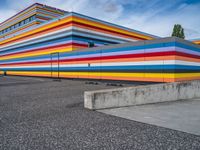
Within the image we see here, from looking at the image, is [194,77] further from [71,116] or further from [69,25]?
[69,25]

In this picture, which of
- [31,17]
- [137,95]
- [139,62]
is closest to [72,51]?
[139,62]

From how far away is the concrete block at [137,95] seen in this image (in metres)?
6.58

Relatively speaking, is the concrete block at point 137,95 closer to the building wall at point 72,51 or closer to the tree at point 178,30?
the building wall at point 72,51

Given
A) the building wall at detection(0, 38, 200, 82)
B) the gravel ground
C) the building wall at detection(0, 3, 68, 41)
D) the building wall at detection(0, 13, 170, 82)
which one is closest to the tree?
the building wall at detection(0, 13, 170, 82)

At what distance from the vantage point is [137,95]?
740 cm

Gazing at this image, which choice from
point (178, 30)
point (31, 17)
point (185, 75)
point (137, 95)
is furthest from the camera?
point (178, 30)

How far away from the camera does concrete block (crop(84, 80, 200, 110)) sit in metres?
6.58

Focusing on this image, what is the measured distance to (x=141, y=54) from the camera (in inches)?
531

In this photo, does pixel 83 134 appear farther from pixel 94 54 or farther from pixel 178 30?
pixel 178 30

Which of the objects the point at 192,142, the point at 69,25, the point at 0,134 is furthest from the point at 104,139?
the point at 69,25

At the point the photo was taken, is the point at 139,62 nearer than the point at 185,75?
No

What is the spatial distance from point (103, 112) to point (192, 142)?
3.22 meters

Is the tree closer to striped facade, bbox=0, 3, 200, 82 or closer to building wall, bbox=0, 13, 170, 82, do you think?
building wall, bbox=0, 13, 170, 82

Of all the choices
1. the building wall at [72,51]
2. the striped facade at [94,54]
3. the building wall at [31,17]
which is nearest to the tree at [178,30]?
the building wall at [72,51]
